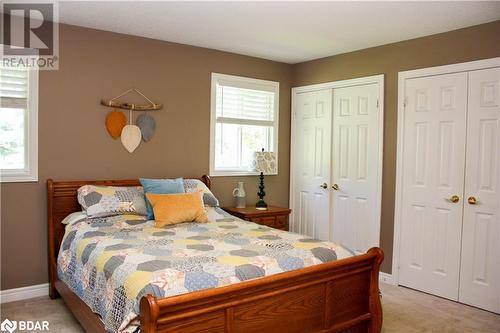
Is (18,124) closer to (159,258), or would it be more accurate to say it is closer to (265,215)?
(159,258)

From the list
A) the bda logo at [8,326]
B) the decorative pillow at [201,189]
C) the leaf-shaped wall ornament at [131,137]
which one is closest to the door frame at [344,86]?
the decorative pillow at [201,189]

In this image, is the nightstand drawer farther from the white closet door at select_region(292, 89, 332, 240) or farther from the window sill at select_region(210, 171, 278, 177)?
the window sill at select_region(210, 171, 278, 177)

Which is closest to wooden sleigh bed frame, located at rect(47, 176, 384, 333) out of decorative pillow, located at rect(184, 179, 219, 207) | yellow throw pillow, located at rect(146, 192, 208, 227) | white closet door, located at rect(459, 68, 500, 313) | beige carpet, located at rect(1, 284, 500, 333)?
beige carpet, located at rect(1, 284, 500, 333)

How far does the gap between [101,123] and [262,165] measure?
1774 millimetres

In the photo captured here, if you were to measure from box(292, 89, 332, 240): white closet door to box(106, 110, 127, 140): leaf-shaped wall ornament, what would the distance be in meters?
2.17

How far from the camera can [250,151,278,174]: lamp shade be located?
15.5 ft

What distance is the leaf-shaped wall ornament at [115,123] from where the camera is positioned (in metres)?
3.96

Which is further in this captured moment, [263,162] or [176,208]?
[263,162]

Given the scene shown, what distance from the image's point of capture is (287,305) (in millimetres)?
2408

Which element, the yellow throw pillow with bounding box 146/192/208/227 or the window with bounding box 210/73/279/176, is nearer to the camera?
the yellow throw pillow with bounding box 146/192/208/227

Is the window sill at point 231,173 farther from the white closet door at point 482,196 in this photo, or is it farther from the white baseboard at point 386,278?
the white closet door at point 482,196

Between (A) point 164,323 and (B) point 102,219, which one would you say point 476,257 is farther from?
(B) point 102,219

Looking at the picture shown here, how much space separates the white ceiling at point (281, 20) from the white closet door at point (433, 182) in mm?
569

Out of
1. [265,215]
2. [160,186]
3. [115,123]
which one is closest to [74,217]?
[160,186]
